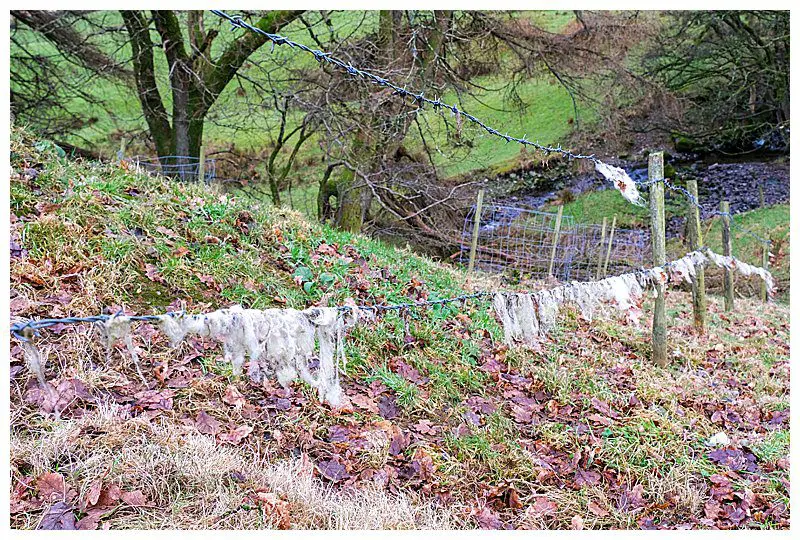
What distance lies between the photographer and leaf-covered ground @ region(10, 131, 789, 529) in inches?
115

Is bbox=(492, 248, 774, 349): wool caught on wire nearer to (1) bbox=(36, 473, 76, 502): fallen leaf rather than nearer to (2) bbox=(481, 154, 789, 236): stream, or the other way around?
(1) bbox=(36, 473, 76, 502): fallen leaf

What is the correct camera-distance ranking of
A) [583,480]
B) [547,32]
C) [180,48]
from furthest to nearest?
[547,32]
[180,48]
[583,480]

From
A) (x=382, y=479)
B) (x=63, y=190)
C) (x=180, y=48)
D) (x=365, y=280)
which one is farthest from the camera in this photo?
(x=180, y=48)

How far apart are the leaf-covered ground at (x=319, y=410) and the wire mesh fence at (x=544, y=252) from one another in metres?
5.54

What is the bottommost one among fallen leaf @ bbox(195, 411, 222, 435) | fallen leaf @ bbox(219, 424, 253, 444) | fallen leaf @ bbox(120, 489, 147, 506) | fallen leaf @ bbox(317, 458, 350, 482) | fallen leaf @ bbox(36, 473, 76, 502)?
fallen leaf @ bbox(317, 458, 350, 482)

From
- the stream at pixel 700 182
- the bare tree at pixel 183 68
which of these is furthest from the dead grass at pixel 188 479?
the stream at pixel 700 182

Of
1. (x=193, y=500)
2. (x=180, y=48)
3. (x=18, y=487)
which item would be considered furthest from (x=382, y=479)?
(x=180, y=48)

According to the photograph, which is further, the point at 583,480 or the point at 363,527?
the point at 583,480

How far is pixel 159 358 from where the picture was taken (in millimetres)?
3928

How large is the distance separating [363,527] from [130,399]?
1675 mm

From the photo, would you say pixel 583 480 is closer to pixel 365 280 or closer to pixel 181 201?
pixel 365 280

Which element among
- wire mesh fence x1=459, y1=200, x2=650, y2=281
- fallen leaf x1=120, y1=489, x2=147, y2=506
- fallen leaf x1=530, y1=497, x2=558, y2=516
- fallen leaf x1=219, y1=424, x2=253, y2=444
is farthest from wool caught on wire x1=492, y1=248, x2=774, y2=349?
wire mesh fence x1=459, y1=200, x2=650, y2=281

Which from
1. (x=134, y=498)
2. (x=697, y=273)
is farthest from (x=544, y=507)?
(x=697, y=273)

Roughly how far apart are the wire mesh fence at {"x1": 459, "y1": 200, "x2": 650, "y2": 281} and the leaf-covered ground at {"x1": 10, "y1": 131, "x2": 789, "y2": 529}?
18.2 ft
